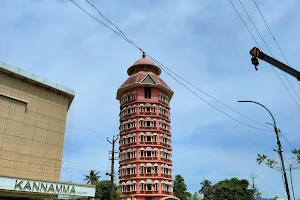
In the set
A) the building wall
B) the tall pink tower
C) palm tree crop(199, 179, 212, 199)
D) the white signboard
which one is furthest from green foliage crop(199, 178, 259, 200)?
the building wall

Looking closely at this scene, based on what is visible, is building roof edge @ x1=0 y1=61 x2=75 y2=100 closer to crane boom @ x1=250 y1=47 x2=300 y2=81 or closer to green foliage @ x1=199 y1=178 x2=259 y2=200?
crane boom @ x1=250 y1=47 x2=300 y2=81

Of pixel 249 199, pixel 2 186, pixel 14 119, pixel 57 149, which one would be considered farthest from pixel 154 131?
pixel 249 199

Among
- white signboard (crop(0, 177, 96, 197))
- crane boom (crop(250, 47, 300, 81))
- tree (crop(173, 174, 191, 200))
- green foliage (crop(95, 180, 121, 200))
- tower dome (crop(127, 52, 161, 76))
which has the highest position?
tower dome (crop(127, 52, 161, 76))

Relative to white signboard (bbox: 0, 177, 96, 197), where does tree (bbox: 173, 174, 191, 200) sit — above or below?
above

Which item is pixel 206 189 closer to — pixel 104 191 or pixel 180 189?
pixel 180 189

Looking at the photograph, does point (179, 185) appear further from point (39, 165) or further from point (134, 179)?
point (39, 165)

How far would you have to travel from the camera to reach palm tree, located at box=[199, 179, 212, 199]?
3050 inches

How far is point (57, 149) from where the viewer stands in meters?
26.8

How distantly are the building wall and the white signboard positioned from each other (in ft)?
7.28

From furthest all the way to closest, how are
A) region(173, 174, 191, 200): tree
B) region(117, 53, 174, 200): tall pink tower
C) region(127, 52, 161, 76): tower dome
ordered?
region(173, 174, 191, 200): tree < region(127, 52, 161, 76): tower dome < region(117, 53, 174, 200): tall pink tower

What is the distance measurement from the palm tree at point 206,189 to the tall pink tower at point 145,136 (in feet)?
97.8

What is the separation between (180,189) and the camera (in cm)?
7475

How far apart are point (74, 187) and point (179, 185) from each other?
54773mm

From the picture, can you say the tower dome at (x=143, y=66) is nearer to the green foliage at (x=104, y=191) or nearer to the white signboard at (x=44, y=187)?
the green foliage at (x=104, y=191)
